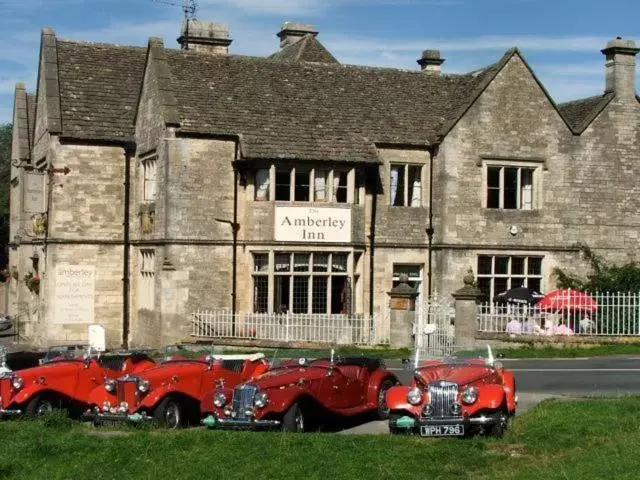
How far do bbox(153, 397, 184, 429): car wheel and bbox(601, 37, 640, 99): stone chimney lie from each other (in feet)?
78.3

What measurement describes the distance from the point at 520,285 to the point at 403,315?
6.76 meters

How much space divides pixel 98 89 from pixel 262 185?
24.5 feet

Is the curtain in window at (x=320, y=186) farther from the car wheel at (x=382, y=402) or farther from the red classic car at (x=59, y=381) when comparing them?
the car wheel at (x=382, y=402)

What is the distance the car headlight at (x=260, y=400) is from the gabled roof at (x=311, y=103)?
16736 millimetres

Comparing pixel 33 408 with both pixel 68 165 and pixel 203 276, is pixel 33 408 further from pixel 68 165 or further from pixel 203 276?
pixel 68 165

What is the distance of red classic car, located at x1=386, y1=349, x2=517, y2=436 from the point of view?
635 inches

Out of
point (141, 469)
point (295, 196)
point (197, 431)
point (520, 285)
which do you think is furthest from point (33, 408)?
point (520, 285)

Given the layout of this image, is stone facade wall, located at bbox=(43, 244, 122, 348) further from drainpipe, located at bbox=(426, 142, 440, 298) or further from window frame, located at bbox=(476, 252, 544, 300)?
window frame, located at bbox=(476, 252, 544, 300)

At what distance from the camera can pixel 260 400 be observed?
56.3 ft

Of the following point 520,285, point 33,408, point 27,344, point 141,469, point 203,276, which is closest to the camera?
point 141,469

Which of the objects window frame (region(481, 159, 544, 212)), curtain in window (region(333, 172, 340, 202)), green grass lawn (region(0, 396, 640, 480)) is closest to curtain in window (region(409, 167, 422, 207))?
window frame (region(481, 159, 544, 212))

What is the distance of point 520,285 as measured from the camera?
3672cm

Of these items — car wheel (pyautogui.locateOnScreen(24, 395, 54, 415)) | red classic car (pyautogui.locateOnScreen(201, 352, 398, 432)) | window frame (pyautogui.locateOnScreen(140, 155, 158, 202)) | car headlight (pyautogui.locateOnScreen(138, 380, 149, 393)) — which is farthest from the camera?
window frame (pyautogui.locateOnScreen(140, 155, 158, 202))

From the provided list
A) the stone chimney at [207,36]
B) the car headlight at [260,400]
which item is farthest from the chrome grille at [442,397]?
the stone chimney at [207,36]
